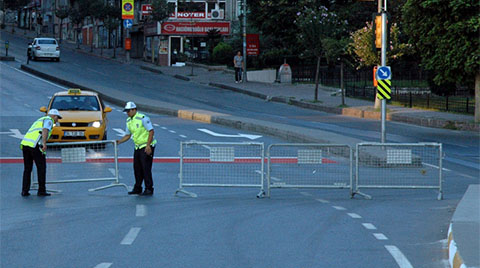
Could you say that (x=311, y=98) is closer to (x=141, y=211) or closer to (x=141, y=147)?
(x=141, y=147)

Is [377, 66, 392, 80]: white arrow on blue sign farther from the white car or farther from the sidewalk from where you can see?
the white car

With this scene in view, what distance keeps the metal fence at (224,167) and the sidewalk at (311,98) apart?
16.7 m

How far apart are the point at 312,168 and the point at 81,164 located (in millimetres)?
4597

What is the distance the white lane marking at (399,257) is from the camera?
9.54 meters

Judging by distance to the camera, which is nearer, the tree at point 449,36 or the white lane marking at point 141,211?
the white lane marking at point 141,211

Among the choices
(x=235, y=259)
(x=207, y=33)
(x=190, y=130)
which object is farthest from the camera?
(x=207, y=33)

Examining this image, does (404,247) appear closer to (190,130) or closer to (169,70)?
(190,130)

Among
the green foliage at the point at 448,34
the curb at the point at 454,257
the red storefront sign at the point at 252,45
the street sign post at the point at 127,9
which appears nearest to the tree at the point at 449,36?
the green foliage at the point at 448,34

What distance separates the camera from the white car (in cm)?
6944

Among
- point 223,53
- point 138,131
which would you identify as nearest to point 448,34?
point 138,131

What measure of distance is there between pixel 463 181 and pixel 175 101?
2803 cm

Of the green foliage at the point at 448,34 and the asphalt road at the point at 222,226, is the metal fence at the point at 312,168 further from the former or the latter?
the green foliage at the point at 448,34

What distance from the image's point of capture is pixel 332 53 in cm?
4425

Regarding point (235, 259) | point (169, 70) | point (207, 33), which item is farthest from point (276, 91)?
point (235, 259)
